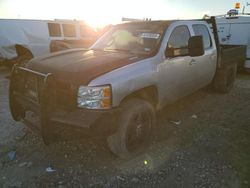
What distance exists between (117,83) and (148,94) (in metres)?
0.88

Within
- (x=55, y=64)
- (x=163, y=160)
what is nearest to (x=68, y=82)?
(x=55, y=64)

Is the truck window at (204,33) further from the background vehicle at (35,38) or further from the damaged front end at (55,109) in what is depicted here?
the background vehicle at (35,38)

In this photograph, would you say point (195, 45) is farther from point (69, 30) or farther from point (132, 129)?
point (69, 30)

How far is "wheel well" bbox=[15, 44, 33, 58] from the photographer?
A: 28.7ft

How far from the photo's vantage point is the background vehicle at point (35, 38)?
8.72 meters

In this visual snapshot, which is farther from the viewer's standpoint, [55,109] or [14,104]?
[14,104]

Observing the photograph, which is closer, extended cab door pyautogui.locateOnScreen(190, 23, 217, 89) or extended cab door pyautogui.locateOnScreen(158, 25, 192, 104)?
extended cab door pyautogui.locateOnScreen(158, 25, 192, 104)

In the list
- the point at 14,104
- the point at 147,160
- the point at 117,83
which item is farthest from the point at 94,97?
the point at 14,104

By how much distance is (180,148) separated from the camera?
3.59 meters

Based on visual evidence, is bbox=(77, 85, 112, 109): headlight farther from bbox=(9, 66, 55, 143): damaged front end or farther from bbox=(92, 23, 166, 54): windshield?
bbox=(92, 23, 166, 54): windshield

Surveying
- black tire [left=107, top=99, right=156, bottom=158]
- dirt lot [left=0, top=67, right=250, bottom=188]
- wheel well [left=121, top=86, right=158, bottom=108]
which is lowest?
dirt lot [left=0, top=67, right=250, bottom=188]

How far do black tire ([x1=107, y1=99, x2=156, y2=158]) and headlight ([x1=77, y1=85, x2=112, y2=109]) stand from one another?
329 millimetres

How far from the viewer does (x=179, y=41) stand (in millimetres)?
4078

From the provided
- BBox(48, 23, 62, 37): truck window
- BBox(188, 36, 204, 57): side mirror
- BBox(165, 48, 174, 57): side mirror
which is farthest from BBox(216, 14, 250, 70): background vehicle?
BBox(48, 23, 62, 37): truck window
